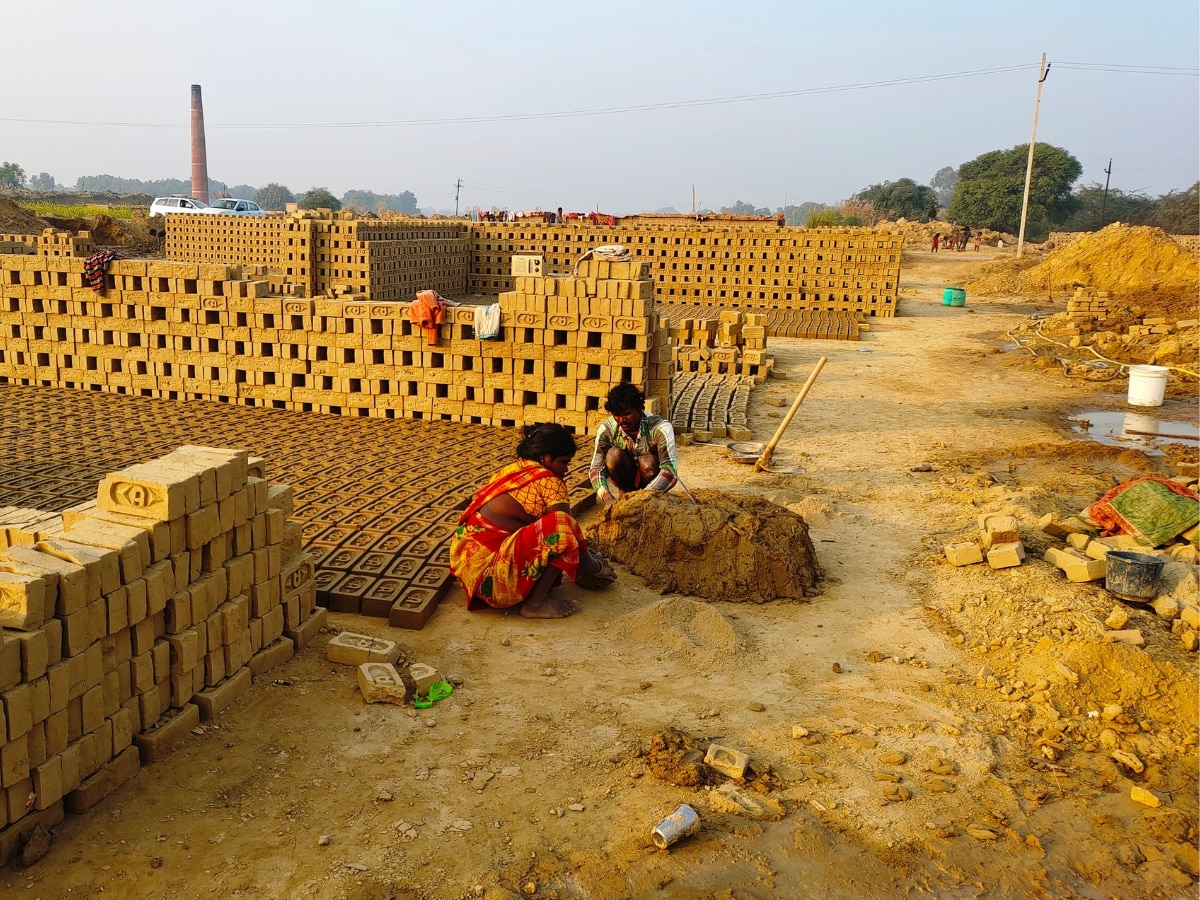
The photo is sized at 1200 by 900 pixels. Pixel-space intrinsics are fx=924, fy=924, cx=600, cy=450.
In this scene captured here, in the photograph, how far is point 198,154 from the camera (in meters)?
58.2

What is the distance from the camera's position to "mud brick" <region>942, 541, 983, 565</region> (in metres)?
6.22

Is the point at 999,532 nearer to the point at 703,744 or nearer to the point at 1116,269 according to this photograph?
the point at 703,744

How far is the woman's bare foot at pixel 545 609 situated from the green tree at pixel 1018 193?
186 ft

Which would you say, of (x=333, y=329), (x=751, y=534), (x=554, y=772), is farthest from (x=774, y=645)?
(x=333, y=329)

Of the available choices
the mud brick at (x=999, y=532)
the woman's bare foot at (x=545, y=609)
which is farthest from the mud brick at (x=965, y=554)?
the woman's bare foot at (x=545, y=609)

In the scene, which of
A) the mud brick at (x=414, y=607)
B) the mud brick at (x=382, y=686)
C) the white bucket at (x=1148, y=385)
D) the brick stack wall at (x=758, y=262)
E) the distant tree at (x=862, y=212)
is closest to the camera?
the mud brick at (x=382, y=686)

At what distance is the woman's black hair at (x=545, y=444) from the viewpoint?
5254mm

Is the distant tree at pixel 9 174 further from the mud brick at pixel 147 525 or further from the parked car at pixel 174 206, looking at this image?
the mud brick at pixel 147 525

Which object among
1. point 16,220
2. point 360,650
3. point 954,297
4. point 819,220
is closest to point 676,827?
point 360,650

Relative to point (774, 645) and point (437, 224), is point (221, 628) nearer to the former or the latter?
point (774, 645)

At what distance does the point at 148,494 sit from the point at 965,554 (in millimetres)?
4993

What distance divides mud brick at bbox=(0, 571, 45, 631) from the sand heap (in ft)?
87.6

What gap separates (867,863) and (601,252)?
7076mm

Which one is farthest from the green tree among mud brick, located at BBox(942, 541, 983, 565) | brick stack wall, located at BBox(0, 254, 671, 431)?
mud brick, located at BBox(942, 541, 983, 565)
